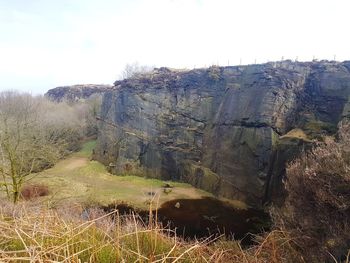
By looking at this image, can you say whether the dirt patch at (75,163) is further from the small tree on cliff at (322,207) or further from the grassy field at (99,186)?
the small tree on cliff at (322,207)

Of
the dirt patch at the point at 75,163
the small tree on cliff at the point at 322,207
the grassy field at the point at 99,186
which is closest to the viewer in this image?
the small tree on cliff at the point at 322,207

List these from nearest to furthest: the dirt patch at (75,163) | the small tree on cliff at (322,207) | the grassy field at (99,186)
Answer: the small tree on cliff at (322,207) < the grassy field at (99,186) < the dirt patch at (75,163)

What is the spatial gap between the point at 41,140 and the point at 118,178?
26.7 feet

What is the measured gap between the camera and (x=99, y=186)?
27.2m

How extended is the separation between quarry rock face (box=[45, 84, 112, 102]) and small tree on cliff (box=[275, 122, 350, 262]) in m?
51.3

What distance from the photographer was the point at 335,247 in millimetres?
7797

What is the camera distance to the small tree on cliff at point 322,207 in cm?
793

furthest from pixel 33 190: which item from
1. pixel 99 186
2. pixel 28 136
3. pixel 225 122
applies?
pixel 225 122

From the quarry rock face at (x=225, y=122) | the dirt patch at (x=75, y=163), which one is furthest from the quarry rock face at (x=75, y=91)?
the quarry rock face at (x=225, y=122)

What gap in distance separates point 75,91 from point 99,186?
1485 inches

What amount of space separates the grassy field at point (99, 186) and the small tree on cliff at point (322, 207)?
11.8 m

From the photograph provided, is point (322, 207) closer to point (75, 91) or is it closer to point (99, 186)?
point (99, 186)

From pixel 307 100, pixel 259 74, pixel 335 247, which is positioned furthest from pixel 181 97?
pixel 335 247

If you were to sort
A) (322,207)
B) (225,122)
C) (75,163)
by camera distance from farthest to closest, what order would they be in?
(75,163) < (225,122) < (322,207)
